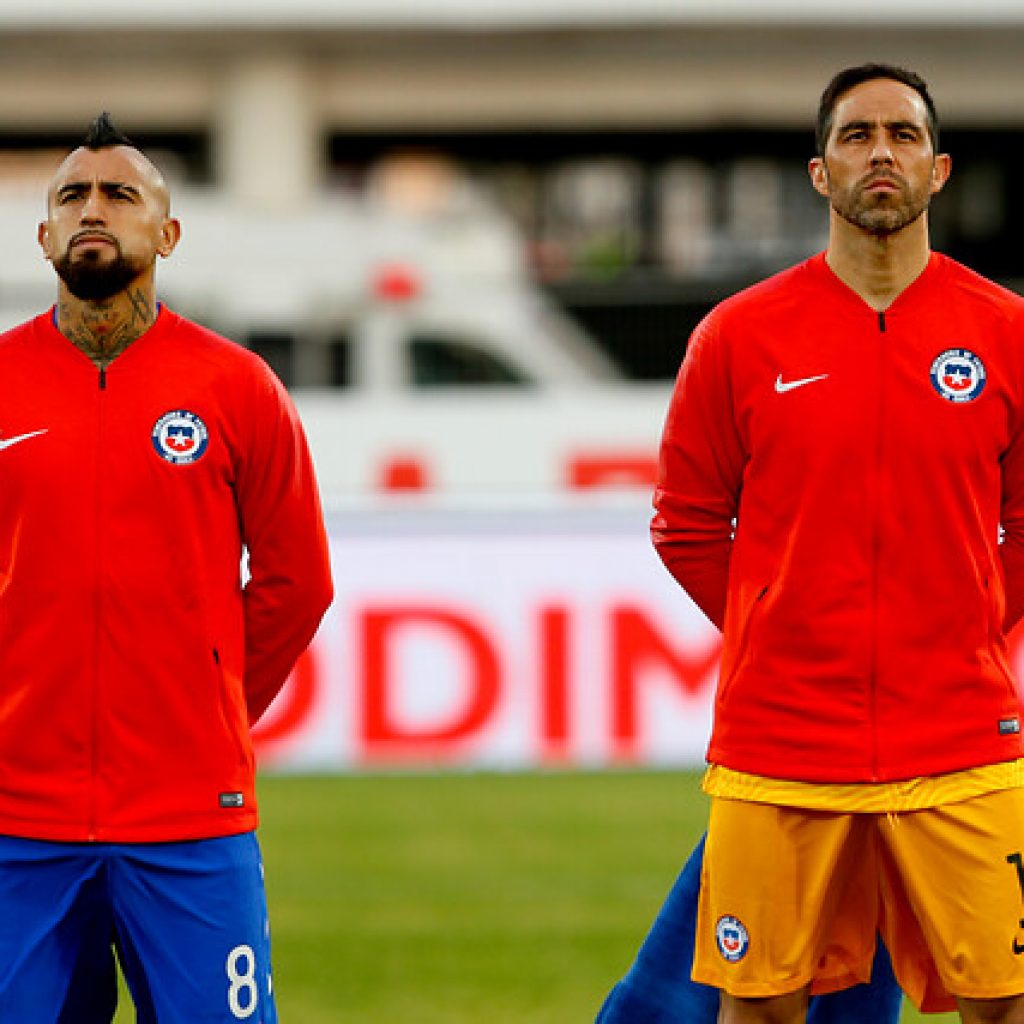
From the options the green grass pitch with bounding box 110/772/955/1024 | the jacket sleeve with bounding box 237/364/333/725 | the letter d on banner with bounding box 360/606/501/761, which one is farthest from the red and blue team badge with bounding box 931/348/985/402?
the letter d on banner with bounding box 360/606/501/761

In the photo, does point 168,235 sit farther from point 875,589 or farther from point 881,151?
point 875,589

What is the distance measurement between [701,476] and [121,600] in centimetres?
118

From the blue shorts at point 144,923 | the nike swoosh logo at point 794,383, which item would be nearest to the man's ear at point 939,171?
the nike swoosh logo at point 794,383

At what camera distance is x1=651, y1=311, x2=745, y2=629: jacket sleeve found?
4.86 metres

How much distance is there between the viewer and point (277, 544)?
4.69m

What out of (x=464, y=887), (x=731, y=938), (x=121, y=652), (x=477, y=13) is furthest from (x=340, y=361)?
(x=121, y=652)

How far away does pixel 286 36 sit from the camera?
26.7 metres

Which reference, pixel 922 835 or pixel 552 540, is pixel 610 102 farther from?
pixel 922 835

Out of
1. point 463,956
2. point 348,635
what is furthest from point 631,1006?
point 348,635

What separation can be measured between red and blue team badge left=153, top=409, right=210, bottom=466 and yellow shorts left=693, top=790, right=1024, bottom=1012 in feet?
4.01

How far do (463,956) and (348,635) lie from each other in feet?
11.6

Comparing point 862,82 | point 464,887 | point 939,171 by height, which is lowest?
point 464,887

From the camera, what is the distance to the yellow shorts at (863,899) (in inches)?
184

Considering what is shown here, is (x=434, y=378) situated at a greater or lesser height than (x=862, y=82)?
greater
